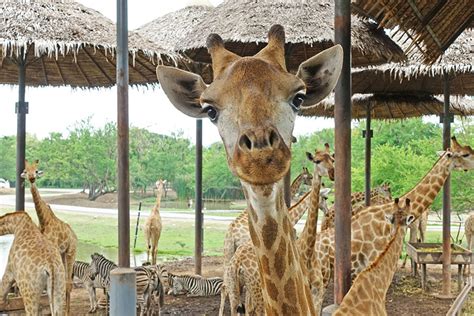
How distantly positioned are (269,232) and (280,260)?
5.3 inches

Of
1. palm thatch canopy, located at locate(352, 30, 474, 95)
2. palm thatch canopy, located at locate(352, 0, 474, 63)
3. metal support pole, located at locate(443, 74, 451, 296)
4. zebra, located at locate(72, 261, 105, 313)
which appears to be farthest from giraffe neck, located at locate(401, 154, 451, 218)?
zebra, located at locate(72, 261, 105, 313)

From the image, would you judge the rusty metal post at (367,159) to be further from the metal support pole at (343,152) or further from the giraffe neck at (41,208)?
the metal support pole at (343,152)

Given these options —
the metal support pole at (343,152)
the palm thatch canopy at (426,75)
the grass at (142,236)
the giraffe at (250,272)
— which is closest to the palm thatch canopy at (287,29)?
the palm thatch canopy at (426,75)

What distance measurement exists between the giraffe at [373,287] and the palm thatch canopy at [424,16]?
1.86 metres

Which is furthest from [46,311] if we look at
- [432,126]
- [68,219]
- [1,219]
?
[432,126]

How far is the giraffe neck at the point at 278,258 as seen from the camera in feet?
6.89

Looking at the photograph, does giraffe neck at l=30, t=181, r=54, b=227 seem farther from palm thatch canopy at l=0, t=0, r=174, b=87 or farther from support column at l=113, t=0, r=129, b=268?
support column at l=113, t=0, r=129, b=268

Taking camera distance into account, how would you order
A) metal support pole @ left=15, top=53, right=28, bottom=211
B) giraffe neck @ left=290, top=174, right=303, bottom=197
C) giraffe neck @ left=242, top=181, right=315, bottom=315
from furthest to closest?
giraffe neck @ left=290, top=174, right=303, bottom=197 → metal support pole @ left=15, top=53, right=28, bottom=211 → giraffe neck @ left=242, top=181, right=315, bottom=315

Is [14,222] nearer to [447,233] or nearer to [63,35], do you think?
[63,35]

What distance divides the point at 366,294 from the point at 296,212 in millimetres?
2881

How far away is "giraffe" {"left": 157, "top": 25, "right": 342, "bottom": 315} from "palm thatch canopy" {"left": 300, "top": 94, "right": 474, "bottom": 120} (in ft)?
30.2

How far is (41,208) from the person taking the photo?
6738 mm

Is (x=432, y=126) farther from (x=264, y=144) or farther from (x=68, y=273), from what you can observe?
(x=264, y=144)

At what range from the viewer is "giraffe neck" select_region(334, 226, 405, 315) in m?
3.19
